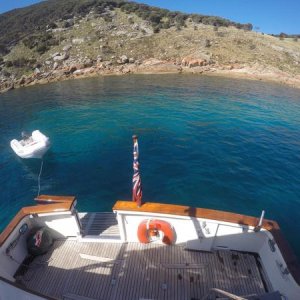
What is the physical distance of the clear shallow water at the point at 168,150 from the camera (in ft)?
49.3

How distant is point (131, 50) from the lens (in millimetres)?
62906

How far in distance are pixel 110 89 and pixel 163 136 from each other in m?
23.1

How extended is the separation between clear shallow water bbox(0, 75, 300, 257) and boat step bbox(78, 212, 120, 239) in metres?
2.28

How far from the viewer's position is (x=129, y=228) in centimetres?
1002

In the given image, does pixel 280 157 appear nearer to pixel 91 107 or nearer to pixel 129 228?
pixel 129 228

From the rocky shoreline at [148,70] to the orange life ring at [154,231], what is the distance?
50.6 m

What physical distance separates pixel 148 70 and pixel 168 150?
136 feet

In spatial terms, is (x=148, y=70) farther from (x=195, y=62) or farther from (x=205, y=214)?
(x=205, y=214)

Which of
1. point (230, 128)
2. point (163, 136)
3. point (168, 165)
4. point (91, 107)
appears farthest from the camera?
point (91, 107)

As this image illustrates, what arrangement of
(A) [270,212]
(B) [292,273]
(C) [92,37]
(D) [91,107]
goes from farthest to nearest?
(C) [92,37] → (D) [91,107] → (A) [270,212] → (B) [292,273]

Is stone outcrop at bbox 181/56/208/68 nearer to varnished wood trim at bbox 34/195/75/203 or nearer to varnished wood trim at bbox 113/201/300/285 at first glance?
varnished wood trim at bbox 113/201/300/285

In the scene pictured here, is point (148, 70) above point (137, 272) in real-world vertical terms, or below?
above

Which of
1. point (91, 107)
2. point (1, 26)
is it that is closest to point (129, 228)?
point (91, 107)

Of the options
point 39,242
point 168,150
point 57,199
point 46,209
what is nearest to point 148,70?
point 168,150
